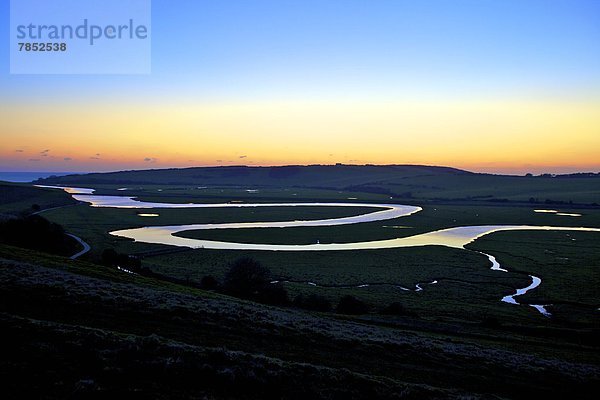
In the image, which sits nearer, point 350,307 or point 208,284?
point 350,307

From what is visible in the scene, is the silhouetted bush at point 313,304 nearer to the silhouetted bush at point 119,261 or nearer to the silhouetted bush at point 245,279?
the silhouetted bush at point 245,279

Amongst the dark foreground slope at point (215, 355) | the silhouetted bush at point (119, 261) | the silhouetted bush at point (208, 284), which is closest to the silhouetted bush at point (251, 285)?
the silhouetted bush at point (208, 284)

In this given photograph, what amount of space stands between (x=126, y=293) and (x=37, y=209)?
95561 mm

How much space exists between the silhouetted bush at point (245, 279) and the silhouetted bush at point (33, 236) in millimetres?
20604

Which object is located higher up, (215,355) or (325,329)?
(215,355)

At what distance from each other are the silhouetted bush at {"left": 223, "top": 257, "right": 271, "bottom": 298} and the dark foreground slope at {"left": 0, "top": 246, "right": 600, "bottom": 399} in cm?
1225

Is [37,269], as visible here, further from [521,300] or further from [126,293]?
[521,300]

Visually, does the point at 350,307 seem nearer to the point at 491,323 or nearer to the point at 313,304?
the point at 313,304

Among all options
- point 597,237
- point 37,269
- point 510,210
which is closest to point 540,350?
point 37,269

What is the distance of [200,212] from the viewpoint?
4422 inches

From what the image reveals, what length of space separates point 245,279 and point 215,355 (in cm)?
2236

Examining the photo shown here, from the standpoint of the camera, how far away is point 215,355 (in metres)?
14.0

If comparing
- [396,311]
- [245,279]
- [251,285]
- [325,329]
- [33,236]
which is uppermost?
[33,236]

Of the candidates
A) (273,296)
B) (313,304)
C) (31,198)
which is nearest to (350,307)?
(313,304)
